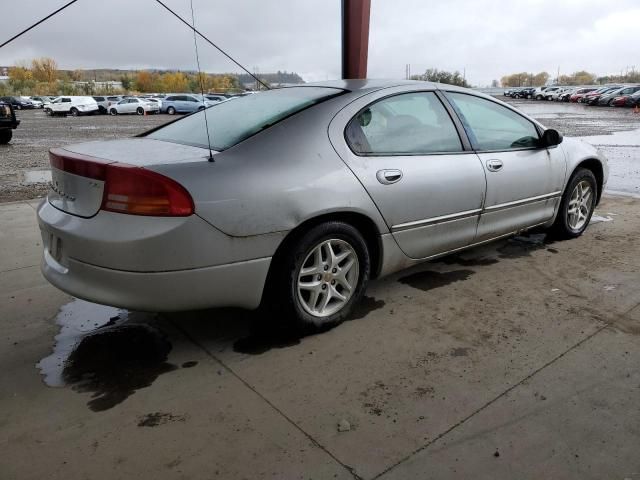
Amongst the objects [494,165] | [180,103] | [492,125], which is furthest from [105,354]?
[180,103]

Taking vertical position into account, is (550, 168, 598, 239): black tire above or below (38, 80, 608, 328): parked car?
below

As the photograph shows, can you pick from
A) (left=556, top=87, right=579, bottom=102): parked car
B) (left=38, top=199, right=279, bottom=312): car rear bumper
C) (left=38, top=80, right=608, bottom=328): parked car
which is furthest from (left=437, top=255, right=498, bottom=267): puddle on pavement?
(left=556, top=87, right=579, bottom=102): parked car

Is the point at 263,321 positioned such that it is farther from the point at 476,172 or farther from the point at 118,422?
the point at 476,172

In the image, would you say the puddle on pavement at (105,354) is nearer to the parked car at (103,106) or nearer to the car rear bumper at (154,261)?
the car rear bumper at (154,261)

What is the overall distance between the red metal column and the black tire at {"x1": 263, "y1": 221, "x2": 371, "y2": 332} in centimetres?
340

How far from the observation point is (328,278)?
295 centimetres

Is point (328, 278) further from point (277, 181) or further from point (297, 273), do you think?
point (277, 181)

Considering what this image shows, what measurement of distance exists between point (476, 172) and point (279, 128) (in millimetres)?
1501

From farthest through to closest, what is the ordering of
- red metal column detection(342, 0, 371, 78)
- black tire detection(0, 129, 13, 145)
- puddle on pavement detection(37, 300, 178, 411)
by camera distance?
black tire detection(0, 129, 13, 145) < red metal column detection(342, 0, 371, 78) < puddle on pavement detection(37, 300, 178, 411)

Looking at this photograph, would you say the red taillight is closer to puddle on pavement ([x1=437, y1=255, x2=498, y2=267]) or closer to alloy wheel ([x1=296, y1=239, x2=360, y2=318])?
alloy wheel ([x1=296, y1=239, x2=360, y2=318])

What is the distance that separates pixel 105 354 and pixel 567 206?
153 inches

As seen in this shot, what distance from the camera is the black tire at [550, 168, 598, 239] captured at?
4512 millimetres

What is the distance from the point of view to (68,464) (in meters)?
1.96

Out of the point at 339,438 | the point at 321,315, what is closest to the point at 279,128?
the point at 321,315
